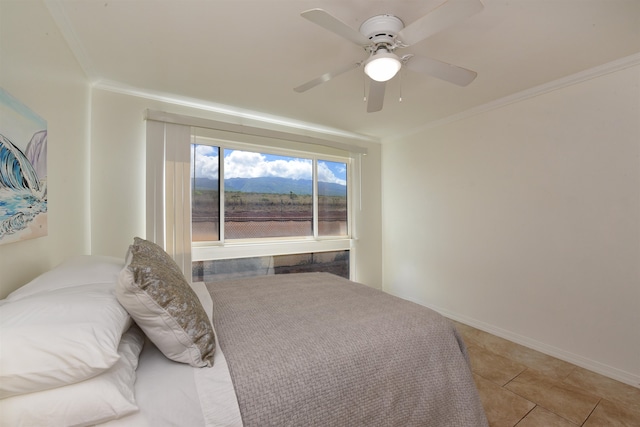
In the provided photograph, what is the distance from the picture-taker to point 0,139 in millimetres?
1098

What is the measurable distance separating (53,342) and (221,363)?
1.67 ft

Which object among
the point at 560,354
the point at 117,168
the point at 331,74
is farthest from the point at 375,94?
the point at 560,354

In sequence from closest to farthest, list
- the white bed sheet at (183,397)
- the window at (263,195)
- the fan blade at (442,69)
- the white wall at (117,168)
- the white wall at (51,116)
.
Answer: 1. the white bed sheet at (183,397)
2. the white wall at (51,116)
3. the fan blade at (442,69)
4. the white wall at (117,168)
5. the window at (263,195)

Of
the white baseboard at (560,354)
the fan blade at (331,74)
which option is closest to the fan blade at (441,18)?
the fan blade at (331,74)

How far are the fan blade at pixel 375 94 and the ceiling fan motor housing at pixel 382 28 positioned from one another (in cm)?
26

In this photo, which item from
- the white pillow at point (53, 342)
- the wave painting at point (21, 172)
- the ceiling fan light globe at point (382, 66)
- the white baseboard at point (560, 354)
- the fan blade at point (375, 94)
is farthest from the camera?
the white baseboard at point (560, 354)

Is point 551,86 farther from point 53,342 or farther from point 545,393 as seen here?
point 53,342

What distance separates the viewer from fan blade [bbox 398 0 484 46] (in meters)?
1.21

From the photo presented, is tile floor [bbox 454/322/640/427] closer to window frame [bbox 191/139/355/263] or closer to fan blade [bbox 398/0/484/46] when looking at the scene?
window frame [bbox 191/139/355/263]

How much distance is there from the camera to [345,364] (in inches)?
45.7

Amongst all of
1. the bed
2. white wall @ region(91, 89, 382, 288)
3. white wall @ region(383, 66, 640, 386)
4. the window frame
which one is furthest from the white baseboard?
white wall @ region(91, 89, 382, 288)

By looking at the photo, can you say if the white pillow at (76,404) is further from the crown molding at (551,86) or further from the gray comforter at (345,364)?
the crown molding at (551,86)

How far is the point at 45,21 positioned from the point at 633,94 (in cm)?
392

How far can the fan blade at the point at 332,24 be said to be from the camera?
4.17 ft
